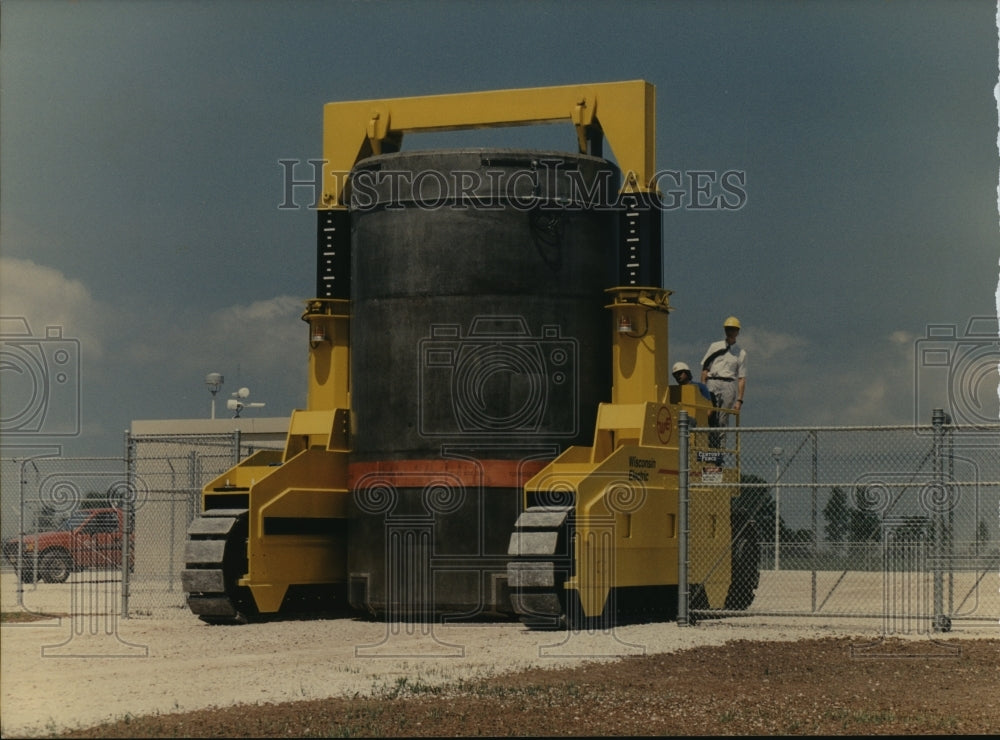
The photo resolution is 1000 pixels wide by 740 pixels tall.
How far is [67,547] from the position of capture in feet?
104

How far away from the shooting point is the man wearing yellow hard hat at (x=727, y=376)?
21453mm

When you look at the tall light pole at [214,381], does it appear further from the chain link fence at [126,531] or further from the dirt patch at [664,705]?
the dirt patch at [664,705]

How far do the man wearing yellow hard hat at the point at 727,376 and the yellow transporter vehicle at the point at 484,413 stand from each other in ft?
3.71

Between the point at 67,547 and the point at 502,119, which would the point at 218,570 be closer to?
the point at 502,119

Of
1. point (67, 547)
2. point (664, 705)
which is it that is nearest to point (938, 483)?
point (664, 705)

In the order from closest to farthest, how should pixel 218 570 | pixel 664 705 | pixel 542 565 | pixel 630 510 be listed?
1. pixel 664 705
2. pixel 542 565
3. pixel 630 510
4. pixel 218 570

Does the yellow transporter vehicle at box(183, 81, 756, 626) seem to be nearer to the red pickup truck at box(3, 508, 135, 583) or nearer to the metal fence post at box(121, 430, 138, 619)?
the metal fence post at box(121, 430, 138, 619)

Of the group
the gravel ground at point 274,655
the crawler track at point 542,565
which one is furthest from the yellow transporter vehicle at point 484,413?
the gravel ground at point 274,655

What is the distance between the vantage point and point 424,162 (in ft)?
64.0

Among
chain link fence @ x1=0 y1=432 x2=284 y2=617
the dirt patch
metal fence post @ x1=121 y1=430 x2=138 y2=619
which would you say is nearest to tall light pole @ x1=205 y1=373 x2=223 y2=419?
chain link fence @ x1=0 y1=432 x2=284 y2=617

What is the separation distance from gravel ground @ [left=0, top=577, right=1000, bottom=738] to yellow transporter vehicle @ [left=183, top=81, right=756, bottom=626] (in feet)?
2.25

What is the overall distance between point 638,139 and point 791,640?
643 cm

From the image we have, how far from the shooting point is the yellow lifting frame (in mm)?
19922

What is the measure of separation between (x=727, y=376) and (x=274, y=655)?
8234 mm
